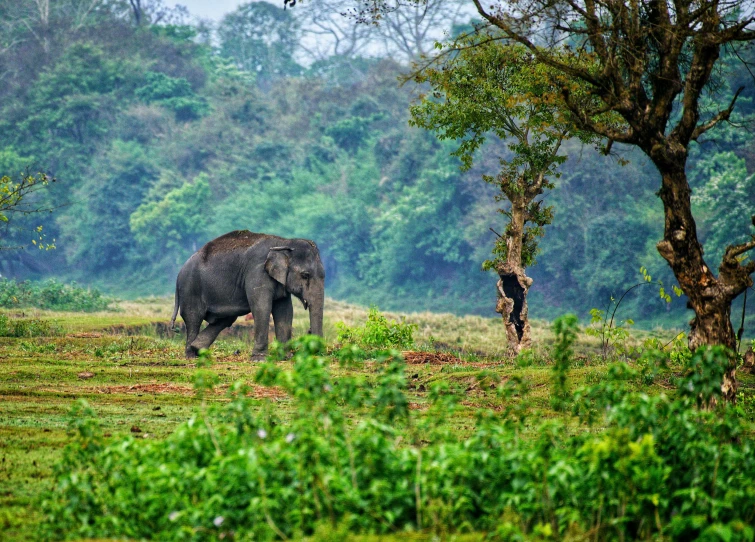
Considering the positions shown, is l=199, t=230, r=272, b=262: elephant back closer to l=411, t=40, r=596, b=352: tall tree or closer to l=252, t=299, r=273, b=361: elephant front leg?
l=252, t=299, r=273, b=361: elephant front leg

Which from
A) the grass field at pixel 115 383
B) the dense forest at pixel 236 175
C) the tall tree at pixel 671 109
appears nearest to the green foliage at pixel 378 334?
the grass field at pixel 115 383

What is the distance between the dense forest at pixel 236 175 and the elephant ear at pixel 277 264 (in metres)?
29.7

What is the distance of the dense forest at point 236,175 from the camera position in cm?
5381

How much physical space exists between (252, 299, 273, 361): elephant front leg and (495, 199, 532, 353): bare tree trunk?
4260mm

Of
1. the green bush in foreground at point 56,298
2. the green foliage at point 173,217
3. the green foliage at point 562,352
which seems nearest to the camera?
the green foliage at point 562,352

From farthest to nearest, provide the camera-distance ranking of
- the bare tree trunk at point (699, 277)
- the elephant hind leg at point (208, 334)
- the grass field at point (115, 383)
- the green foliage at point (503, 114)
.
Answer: the elephant hind leg at point (208, 334) < the green foliage at point (503, 114) < the bare tree trunk at point (699, 277) < the grass field at point (115, 383)

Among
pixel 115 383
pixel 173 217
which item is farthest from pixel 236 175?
pixel 115 383

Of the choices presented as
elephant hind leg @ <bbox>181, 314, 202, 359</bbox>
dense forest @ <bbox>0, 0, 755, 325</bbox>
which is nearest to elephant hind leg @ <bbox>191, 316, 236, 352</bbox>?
elephant hind leg @ <bbox>181, 314, 202, 359</bbox>

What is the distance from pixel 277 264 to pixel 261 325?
1.17 metres

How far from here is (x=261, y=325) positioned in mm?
20750

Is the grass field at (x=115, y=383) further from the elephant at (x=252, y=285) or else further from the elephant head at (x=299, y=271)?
the elephant head at (x=299, y=271)

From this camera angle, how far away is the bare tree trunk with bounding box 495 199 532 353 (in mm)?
20719

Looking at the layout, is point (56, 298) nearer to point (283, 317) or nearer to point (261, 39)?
point (283, 317)

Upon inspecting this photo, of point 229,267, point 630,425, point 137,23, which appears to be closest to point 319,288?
point 229,267
